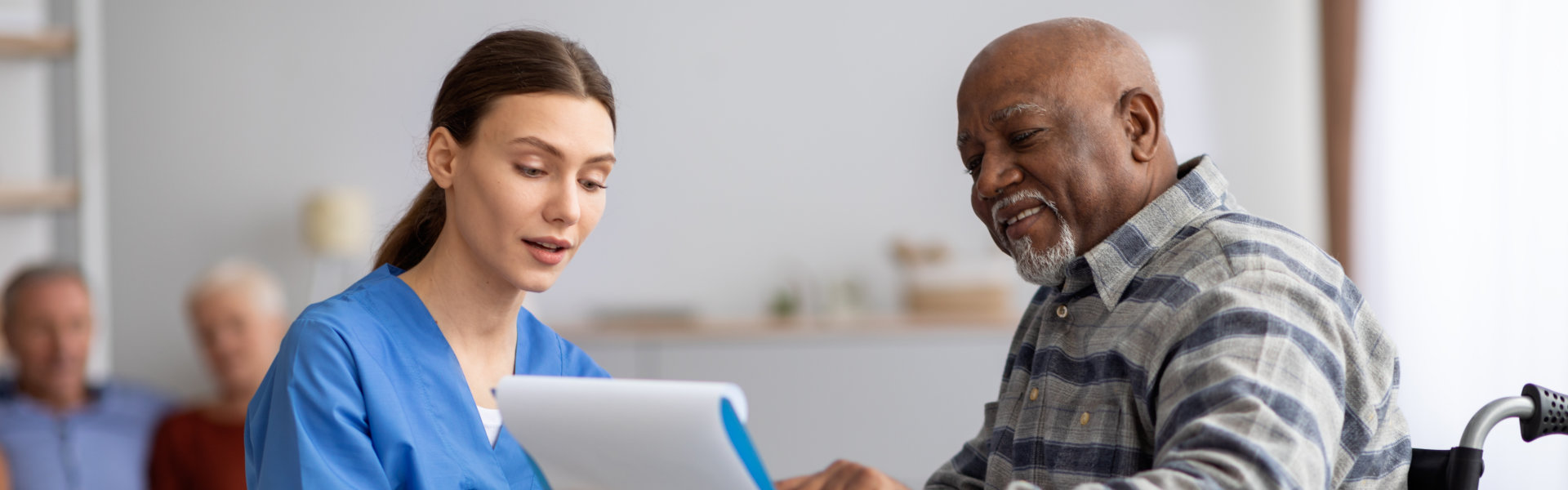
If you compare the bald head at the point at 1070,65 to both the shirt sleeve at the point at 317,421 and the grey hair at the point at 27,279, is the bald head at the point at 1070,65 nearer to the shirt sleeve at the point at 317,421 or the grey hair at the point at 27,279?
the shirt sleeve at the point at 317,421

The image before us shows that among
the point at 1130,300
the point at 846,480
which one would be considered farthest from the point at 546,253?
the point at 1130,300

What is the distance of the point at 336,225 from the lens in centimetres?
411

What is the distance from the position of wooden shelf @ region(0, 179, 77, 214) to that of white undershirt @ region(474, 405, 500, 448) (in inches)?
107

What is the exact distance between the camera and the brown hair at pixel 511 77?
128cm

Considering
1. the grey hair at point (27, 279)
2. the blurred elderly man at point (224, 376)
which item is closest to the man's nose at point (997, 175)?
the blurred elderly man at point (224, 376)

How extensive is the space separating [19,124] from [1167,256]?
3.58 meters

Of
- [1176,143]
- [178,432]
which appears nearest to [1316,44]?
[1176,143]

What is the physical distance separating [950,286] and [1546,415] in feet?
8.88

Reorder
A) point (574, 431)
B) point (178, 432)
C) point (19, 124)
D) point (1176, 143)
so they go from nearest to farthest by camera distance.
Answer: point (574, 431) → point (178, 432) → point (19, 124) → point (1176, 143)

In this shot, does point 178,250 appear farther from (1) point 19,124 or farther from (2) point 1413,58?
(2) point 1413,58

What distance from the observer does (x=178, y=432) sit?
313cm

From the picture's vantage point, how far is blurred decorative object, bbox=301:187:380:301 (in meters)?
4.11

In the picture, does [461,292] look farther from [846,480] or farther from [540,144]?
[846,480]

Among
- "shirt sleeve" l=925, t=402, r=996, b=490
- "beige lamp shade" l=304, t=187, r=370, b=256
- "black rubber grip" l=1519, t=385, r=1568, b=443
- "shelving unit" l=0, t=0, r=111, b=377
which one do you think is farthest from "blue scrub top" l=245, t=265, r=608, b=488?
"beige lamp shade" l=304, t=187, r=370, b=256
